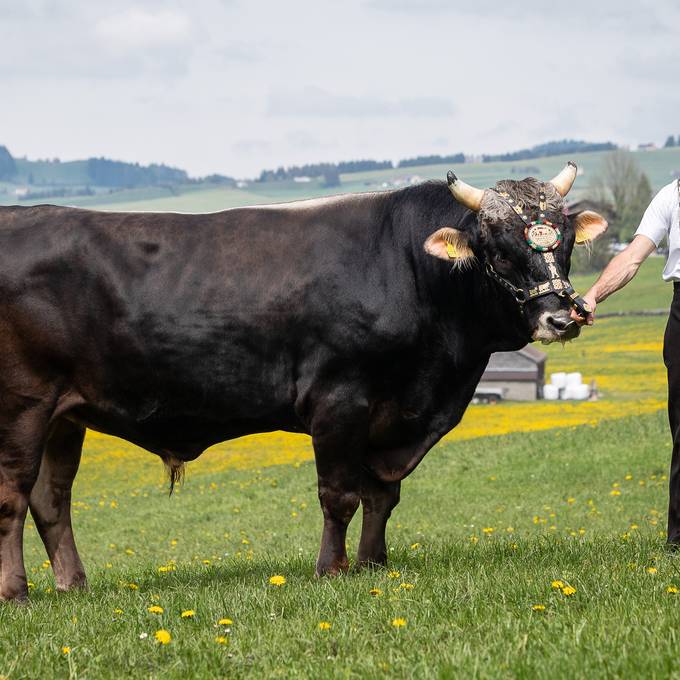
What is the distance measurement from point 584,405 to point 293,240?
154 feet

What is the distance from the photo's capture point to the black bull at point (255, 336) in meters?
8.59

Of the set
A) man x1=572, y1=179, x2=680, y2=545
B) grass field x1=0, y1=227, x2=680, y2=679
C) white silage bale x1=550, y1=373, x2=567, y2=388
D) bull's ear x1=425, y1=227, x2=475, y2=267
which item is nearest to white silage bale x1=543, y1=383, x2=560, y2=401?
white silage bale x1=550, y1=373, x2=567, y2=388

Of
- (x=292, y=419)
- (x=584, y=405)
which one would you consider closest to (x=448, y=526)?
(x=292, y=419)

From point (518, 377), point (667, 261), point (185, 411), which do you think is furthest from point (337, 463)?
point (518, 377)

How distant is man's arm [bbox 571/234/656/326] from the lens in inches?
346

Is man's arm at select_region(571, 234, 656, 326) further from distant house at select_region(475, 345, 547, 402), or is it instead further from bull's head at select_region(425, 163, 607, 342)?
distant house at select_region(475, 345, 547, 402)

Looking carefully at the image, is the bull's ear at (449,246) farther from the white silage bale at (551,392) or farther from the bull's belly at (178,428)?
the white silage bale at (551,392)

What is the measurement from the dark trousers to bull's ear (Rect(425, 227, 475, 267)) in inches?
72.8

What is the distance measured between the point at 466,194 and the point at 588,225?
1049 millimetres

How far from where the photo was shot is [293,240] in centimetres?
894

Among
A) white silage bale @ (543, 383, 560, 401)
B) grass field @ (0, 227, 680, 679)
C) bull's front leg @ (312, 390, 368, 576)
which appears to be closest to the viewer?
grass field @ (0, 227, 680, 679)

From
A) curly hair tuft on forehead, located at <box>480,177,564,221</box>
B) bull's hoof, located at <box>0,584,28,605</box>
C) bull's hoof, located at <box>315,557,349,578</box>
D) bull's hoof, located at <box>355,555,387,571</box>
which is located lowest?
bull's hoof, located at <box>0,584,28,605</box>

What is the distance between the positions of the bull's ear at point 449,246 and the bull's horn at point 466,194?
0.73ft

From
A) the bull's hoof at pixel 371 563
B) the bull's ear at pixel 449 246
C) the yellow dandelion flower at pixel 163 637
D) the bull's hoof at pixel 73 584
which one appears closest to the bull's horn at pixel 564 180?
the bull's ear at pixel 449 246
